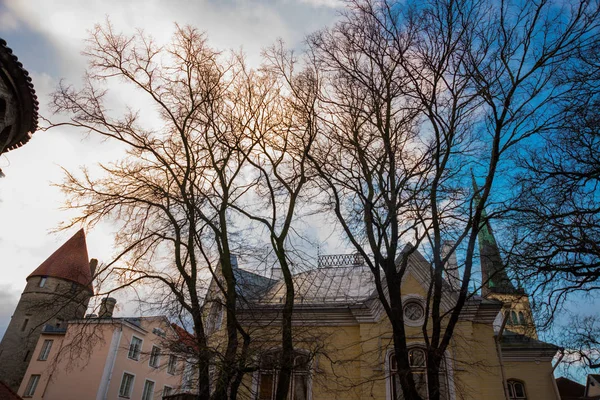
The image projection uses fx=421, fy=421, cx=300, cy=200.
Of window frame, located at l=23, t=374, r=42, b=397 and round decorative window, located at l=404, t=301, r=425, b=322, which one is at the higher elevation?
round decorative window, located at l=404, t=301, r=425, b=322

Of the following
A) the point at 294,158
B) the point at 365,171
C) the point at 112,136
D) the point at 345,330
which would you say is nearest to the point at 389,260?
the point at 365,171

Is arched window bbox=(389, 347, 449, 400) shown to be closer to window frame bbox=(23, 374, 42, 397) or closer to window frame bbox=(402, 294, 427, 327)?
window frame bbox=(402, 294, 427, 327)

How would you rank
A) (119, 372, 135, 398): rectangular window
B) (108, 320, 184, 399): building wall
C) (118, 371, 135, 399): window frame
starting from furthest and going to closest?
(119, 372, 135, 398): rectangular window < (118, 371, 135, 399): window frame < (108, 320, 184, 399): building wall

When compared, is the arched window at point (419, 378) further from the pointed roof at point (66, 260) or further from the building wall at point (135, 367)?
the pointed roof at point (66, 260)

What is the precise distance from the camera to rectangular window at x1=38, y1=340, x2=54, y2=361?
32828 millimetres

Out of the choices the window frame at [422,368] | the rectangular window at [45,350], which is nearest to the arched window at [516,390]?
the window frame at [422,368]

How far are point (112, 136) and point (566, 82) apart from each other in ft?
40.6

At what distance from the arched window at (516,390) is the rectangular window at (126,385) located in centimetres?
2652

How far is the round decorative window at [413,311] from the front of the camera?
16.1 meters

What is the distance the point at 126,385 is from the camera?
105 ft

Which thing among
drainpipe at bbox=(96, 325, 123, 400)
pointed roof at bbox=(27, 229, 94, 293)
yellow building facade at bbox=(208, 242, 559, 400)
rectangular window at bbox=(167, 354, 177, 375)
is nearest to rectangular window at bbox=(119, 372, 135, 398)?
drainpipe at bbox=(96, 325, 123, 400)

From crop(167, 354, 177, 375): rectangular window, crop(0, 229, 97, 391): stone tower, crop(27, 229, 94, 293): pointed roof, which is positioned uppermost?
crop(27, 229, 94, 293): pointed roof

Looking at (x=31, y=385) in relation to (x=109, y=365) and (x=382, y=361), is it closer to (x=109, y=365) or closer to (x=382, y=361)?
(x=109, y=365)

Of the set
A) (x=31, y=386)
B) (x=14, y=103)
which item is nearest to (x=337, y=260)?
(x=14, y=103)
